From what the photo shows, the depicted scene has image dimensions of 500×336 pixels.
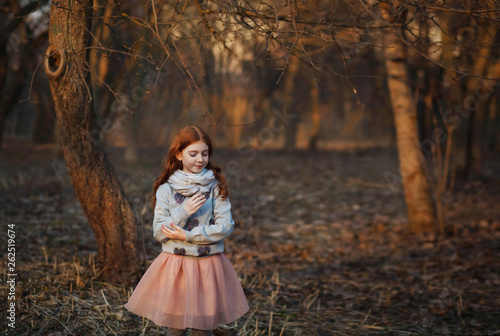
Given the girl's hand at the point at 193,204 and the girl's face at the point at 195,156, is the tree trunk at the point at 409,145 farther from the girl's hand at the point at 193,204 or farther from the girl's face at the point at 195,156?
the girl's hand at the point at 193,204

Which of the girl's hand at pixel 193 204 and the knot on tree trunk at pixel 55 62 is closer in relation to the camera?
the girl's hand at pixel 193 204

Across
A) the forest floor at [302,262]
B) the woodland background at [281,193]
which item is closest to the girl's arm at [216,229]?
the woodland background at [281,193]

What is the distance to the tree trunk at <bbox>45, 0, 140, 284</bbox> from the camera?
12.7 ft

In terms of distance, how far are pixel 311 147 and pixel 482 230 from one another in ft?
49.6

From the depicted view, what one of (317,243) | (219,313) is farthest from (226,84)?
(219,313)

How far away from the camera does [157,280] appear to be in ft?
10.3

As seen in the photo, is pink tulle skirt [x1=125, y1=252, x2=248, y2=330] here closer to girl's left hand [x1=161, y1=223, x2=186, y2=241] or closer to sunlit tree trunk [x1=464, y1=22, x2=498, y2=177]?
girl's left hand [x1=161, y1=223, x2=186, y2=241]

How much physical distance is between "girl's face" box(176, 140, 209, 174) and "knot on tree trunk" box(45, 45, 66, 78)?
4.83ft

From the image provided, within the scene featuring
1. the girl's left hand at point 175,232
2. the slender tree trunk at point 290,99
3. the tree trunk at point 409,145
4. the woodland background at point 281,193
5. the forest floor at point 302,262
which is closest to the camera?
the girl's left hand at point 175,232

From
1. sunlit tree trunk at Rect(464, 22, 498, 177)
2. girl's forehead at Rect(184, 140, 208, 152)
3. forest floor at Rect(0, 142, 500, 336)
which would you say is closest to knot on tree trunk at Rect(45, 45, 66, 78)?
forest floor at Rect(0, 142, 500, 336)

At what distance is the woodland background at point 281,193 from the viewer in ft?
12.6

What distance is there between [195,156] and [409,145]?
206 inches

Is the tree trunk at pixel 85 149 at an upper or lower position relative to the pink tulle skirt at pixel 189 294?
upper

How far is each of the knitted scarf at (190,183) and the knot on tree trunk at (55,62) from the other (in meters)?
1.51
